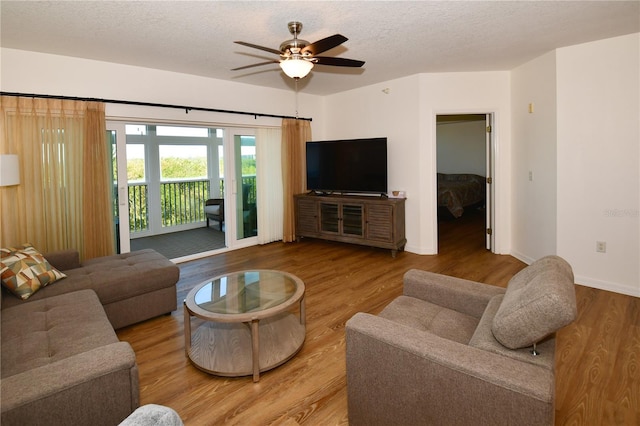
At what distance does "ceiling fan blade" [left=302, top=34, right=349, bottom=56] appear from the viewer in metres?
2.38

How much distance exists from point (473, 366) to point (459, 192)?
21.8ft

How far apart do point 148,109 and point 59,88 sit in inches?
34.2

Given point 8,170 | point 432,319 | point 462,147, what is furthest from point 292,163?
point 462,147

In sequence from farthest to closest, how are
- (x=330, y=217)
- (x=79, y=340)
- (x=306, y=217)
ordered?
1. (x=306, y=217)
2. (x=330, y=217)
3. (x=79, y=340)

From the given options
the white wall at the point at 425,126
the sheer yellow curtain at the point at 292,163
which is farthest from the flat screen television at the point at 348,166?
the white wall at the point at 425,126

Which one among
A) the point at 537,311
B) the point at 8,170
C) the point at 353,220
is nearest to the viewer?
the point at 537,311

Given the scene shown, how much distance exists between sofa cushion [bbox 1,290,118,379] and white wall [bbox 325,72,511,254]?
4.05m

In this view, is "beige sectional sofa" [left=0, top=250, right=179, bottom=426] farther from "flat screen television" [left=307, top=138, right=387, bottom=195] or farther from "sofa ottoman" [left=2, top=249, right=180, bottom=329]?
"flat screen television" [left=307, top=138, right=387, bottom=195]

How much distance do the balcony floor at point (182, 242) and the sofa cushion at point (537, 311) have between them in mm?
4553

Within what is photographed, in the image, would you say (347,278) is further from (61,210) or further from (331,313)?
(61,210)

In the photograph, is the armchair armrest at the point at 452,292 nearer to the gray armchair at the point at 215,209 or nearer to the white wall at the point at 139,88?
the white wall at the point at 139,88

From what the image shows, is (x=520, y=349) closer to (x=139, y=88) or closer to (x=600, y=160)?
(x=600, y=160)

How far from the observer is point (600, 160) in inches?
137

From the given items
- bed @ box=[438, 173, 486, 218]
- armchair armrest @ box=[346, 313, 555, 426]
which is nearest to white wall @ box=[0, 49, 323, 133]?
bed @ box=[438, 173, 486, 218]
